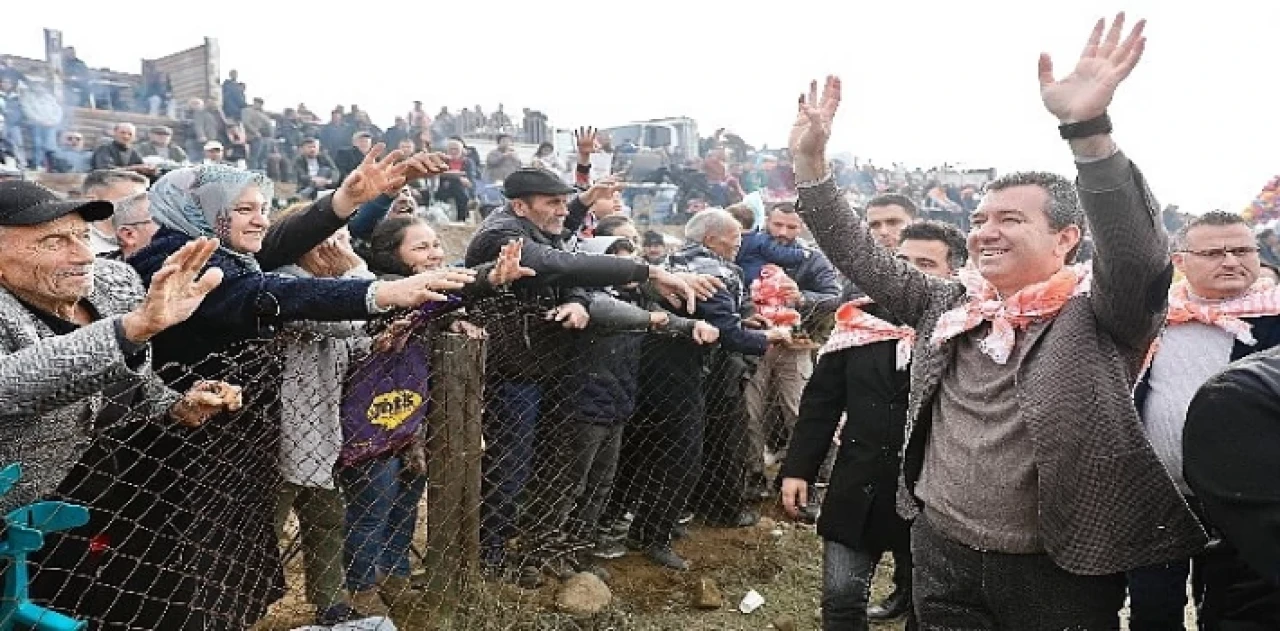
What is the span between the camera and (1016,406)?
89.1 inches

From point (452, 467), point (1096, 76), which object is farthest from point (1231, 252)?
point (452, 467)

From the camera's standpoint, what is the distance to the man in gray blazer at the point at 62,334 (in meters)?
1.91

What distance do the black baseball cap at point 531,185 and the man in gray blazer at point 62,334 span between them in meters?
1.78

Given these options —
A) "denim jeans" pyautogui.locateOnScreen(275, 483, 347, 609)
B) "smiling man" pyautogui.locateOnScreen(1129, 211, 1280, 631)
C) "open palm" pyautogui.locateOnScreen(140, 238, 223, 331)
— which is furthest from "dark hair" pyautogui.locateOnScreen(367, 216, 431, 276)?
"smiling man" pyautogui.locateOnScreen(1129, 211, 1280, 631)

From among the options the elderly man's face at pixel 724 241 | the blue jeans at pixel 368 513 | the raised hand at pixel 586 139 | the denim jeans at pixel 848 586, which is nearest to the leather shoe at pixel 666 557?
the denim jeans at pixel 848 586

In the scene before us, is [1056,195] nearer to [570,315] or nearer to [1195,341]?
[1195,341]

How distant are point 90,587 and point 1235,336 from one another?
4.05m

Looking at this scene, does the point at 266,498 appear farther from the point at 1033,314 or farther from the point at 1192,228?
the point at 1192,228

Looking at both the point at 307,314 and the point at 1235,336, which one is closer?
the point at 307,314

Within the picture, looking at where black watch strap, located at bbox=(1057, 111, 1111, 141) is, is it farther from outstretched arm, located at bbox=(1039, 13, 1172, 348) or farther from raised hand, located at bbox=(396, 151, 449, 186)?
raised hand, located at bbox=(396, 151, 449, 186)

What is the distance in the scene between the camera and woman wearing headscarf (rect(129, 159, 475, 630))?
253 centimetres

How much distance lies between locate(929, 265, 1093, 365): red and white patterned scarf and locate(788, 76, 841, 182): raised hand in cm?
65

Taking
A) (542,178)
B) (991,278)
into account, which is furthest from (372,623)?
(991,278)

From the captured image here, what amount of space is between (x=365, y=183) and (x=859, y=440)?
210 cm
